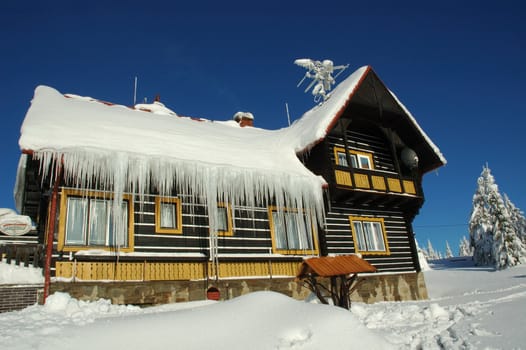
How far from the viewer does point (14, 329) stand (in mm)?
5305

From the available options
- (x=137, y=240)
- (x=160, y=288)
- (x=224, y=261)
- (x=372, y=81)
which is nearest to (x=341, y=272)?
(x=224, y=261)

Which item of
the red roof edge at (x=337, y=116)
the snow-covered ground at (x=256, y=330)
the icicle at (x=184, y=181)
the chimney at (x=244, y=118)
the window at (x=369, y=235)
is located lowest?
the snow-covered ground at (x=256, y=330)

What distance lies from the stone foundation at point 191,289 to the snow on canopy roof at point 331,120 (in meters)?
5.15

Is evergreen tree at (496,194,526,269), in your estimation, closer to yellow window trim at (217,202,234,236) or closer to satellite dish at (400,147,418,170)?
satellite dish at (400,147,418,170)

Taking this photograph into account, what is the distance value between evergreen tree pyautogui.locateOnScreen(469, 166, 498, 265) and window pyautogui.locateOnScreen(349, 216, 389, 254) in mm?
28709

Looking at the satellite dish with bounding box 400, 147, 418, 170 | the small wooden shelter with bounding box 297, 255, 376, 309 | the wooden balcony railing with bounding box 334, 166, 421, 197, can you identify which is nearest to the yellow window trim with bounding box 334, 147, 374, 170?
the wooden balcony railing with bounding box 334, 166, 421, 197

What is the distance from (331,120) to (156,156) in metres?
6.85

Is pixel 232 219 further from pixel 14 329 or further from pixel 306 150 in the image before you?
pixel 14 329

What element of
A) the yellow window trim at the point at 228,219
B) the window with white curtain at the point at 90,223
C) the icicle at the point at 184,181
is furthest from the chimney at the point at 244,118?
the window with white curtain at the point at 90,223

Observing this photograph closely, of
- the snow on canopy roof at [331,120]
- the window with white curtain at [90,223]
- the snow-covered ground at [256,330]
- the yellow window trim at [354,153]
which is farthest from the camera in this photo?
the yellow window trim at [354,153]

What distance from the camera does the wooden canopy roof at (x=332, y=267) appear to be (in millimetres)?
10328

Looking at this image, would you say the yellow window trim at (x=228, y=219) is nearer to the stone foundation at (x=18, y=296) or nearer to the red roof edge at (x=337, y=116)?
the red roof edge at (x=337, y=116)

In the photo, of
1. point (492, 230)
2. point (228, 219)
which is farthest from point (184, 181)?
point (492, 230)

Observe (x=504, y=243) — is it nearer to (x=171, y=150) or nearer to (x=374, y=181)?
(x=374, y=181)
